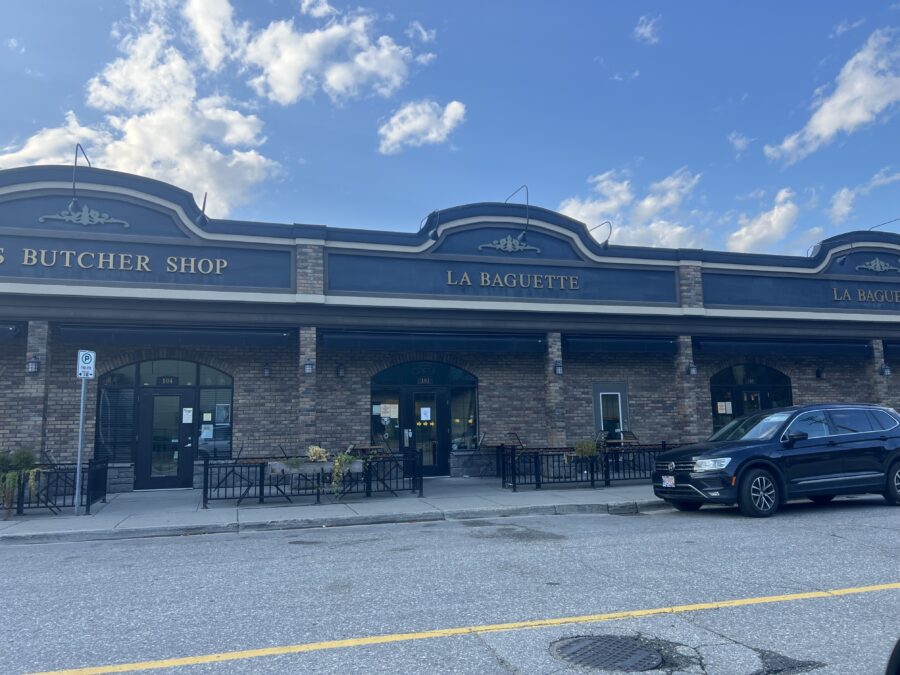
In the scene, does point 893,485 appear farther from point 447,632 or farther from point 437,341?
point 447,632

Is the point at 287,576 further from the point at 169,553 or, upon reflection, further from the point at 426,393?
the point at 426,393

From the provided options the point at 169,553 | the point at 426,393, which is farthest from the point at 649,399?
the point at 169,553

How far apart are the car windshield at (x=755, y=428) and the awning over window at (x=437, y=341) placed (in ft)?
18.6

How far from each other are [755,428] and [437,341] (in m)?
7.44

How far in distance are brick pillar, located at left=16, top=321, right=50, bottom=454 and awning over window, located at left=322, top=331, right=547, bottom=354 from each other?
5648mm

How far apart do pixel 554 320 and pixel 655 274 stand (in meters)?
3.26

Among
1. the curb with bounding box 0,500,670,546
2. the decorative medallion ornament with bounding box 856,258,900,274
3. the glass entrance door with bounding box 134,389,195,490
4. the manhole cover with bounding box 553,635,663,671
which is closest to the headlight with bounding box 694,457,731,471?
the curb with bounding box 0,500,670,546

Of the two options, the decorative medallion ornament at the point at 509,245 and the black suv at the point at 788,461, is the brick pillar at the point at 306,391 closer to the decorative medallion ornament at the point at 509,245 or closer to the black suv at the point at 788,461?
the decorative medallion ornament at the point at 509,245

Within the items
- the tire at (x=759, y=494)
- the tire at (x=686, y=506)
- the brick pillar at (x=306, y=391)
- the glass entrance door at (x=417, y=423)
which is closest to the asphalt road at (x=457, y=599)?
the tire at (x=759, y=494)

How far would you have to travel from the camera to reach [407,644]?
16.0 feet

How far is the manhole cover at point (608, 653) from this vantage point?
14.5 feet

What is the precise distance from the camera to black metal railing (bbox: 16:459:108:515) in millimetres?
11609

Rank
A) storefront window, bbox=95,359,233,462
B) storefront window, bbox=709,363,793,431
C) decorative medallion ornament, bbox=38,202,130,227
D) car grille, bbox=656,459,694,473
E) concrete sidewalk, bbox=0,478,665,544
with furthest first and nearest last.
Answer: storefront window, bbox=709,363,793,431 → storefront window, bbox=95,359,233,462 → decorative medallion ornament, bbox=38,202,130,227 → car grille, bbox=656,459,694,473 → concrete sidewalk, bbox=0,478,665,544

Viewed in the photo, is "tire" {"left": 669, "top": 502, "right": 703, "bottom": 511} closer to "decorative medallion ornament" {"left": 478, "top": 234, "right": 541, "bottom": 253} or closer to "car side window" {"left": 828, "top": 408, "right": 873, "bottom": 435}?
"car side window" {"left": 828, "top": 408, "right": 873, "bottom": 435}
